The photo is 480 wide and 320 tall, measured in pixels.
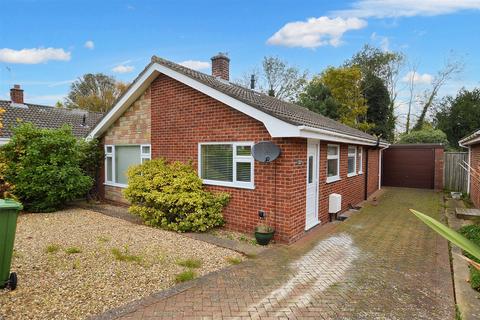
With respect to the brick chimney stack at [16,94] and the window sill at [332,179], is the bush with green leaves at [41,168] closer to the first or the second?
the window sill at [332,179]

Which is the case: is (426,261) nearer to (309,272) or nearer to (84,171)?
(309,272)

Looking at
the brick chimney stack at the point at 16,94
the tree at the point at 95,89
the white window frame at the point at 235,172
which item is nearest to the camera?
the white window frame at the point at 235,172

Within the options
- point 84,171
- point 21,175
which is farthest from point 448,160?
point 21,175

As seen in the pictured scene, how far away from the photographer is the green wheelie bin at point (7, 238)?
4.43m

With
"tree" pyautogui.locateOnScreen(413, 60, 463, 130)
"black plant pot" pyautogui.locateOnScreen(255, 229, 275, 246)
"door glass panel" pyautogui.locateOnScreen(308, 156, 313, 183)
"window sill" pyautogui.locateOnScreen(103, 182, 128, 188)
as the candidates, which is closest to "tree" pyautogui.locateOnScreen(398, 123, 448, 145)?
"tree" pyautogui.locateOnScreen(413, 60, 463, 130)

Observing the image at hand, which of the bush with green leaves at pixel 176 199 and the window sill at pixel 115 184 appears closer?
the bush with green leaves at pixel 176 199

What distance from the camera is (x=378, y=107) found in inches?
1128

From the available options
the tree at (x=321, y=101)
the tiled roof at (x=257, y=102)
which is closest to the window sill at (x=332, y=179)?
the tiled roof at (x=257, y=102)

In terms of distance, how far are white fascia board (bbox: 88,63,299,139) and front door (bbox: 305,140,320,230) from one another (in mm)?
1570

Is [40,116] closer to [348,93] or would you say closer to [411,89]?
[348,93]

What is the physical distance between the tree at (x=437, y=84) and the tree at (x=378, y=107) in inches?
261

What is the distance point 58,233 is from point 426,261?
837cm

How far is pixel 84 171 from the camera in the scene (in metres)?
12.5

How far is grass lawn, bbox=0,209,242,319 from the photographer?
4230mm
